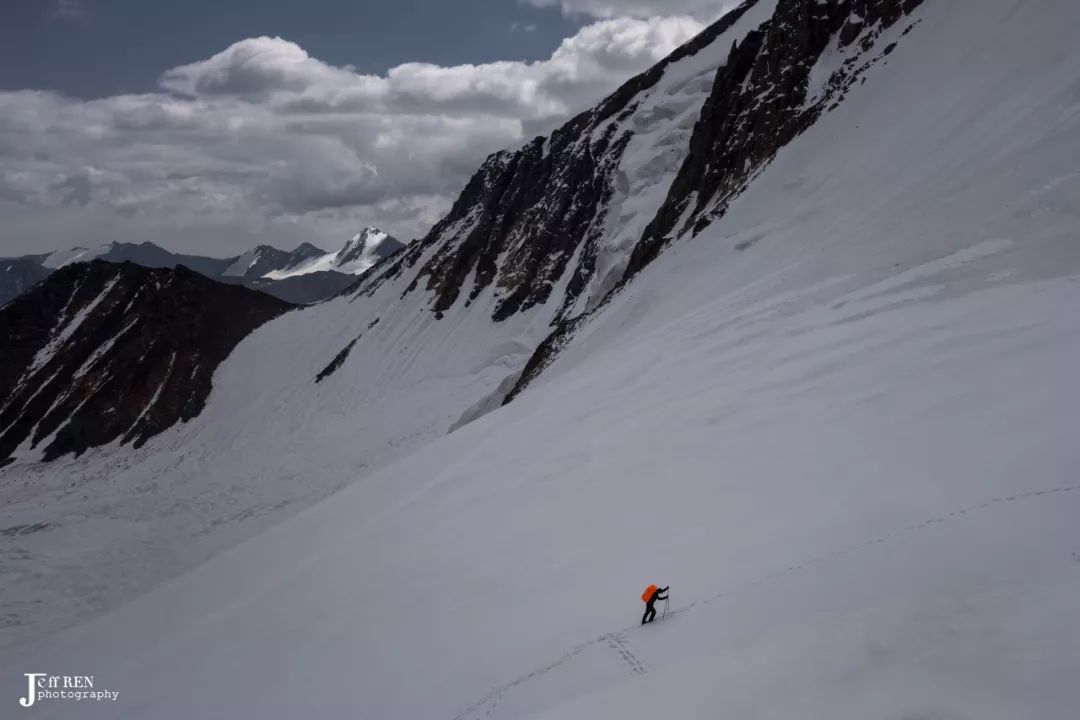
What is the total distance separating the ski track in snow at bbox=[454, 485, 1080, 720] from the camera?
275 inches

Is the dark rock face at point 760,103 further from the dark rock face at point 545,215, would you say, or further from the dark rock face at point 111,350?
the dark rock face at point 111,350

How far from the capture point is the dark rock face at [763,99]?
31312 mm

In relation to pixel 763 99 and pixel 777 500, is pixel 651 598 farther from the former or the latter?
pixel 763 99

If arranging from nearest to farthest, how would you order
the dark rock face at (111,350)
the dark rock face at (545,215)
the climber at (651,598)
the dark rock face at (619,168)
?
the climber at (651,598) < the dark rock face at (619,168) < the dark rock face at (545,215) < the dark rock face at (111,350)

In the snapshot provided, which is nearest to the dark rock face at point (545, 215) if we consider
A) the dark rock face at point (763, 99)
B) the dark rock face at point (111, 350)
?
the dark rock face at point (763, 99)

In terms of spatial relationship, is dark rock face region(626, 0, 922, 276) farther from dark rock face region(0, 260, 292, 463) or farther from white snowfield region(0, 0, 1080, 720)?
dark rock face region(0, 260, 292, 463)

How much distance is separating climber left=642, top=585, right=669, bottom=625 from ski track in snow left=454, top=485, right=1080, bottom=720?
0.15m

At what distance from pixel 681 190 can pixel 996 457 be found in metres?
34.7

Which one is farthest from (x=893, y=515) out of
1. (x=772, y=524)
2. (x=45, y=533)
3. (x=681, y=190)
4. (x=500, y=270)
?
(x=500, y=270)

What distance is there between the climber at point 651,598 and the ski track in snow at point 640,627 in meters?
0.15

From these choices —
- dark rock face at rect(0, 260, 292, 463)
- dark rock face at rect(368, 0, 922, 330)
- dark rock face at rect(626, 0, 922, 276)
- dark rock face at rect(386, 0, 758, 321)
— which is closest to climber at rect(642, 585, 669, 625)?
dark rock face at rect(626, 0, 922, 276)

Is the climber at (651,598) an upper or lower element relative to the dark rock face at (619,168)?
lower

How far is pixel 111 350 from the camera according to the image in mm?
71500

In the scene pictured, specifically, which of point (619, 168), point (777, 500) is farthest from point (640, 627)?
point (619, 168)
